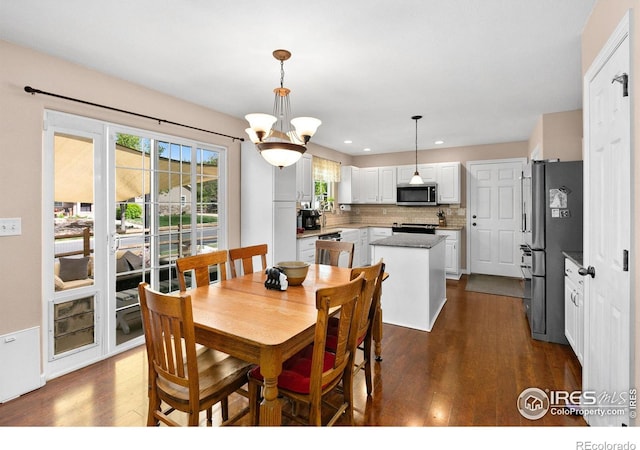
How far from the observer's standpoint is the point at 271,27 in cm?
211

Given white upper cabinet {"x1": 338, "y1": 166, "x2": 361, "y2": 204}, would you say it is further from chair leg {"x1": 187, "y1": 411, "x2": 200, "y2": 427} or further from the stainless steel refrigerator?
chair leg {"x1": 187, "y1": 411, "x2": 200, "y2": 427}

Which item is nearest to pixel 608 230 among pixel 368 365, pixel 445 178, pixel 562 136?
pixel 368 365

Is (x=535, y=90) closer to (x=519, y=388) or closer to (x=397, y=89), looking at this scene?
(x=397, y=89)

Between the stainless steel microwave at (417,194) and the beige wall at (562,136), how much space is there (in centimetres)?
204

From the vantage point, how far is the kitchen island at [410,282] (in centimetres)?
338

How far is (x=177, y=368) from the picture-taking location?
1.45 meters

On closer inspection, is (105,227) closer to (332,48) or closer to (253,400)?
(253,400)

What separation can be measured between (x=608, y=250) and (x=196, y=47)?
9.23 feet

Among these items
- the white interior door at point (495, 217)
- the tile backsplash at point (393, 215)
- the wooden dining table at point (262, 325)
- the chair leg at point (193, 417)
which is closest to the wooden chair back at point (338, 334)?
the wooden dining table at point (262, 325)

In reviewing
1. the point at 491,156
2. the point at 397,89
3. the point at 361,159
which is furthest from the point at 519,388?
the point at 361,159

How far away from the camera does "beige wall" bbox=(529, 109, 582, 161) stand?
12.5 ft

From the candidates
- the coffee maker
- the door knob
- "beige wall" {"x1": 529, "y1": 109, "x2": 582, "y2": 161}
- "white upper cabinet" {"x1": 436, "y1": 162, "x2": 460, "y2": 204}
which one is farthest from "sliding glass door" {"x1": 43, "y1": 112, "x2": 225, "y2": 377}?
"white upper cabinet" {"x1": 436, "y1": 162, "x2": 460, "y2": 204}

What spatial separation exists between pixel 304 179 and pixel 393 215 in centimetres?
250

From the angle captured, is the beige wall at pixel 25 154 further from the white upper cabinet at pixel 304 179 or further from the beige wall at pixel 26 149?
the white upper cabinet at pixel 304 179
